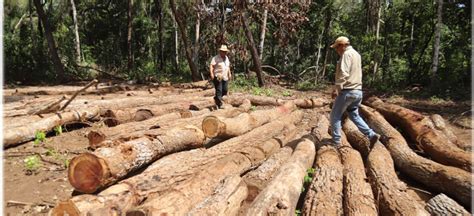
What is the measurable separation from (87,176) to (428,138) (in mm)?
5779

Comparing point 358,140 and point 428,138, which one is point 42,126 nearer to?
point 358,140

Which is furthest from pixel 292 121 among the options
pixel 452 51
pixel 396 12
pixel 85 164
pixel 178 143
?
pixel 396 12

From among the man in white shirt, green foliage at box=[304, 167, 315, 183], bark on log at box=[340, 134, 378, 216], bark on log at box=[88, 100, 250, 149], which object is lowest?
green foliage at box=[304, 167, 315, 183]

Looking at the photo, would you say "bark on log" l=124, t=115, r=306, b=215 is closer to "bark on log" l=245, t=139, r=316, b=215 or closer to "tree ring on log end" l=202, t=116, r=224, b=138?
"bark on log" l=245, t=139, r=316, b=215

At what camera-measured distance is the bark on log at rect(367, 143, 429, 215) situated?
4.19 m

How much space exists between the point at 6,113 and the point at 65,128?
152 cm

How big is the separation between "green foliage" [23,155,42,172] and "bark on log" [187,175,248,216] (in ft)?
11.1

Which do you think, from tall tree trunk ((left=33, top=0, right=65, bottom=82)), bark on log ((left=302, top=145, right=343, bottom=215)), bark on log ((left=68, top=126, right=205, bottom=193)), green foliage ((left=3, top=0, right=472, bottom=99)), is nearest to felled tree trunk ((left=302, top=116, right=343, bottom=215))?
bark on log ((left=302, top=145, right=343, bottom=215))

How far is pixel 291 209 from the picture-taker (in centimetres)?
396

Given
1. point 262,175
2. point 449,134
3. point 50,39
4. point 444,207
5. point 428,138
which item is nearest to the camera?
point 444,207

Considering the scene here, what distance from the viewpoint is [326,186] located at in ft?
15.3

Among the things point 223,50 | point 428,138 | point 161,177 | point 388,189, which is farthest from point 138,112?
point 428,138

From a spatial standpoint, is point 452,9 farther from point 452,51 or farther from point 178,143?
point 178,143

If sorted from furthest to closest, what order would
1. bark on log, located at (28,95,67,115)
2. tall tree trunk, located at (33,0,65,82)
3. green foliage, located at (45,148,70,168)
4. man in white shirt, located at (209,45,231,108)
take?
1. tall tree trunk, located at (33,0,65,82)
2. man in white shirt, located at (209,45,231,108)
3. bark on log, located at (28,95,67,115)
4. green foliage, located at (45,148,70,168)
